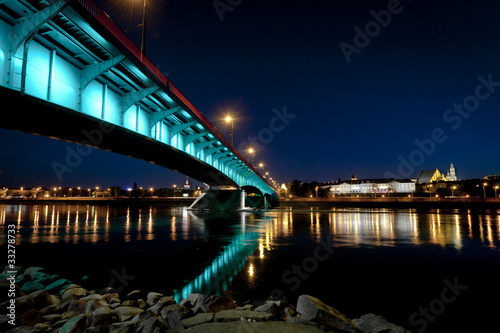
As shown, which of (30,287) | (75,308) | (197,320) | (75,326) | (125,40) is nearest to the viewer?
(75,326)

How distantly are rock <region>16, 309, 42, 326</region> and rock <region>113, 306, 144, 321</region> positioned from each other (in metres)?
1.49

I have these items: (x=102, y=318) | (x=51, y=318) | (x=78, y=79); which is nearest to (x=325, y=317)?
(x=102, y=318)

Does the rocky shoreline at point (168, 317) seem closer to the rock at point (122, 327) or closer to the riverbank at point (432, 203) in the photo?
the rock at point (122, 327)

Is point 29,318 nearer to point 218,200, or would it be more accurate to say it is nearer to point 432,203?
point 218,200

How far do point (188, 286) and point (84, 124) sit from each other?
1136 cm

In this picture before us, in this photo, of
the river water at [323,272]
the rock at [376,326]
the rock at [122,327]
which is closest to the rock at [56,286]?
the river water at [323,272]

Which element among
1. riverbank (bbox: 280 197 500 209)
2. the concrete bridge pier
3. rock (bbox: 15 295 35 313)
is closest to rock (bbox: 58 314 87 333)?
rock (bbox: 15 295 35 313)

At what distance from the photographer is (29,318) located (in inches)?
211

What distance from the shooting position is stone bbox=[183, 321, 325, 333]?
183 inches

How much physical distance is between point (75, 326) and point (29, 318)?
4.69 feet

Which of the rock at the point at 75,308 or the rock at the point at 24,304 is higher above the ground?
the rock at the point at 24,304

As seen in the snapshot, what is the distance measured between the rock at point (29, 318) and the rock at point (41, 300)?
625 millimetres

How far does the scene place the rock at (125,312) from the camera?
559 centimetres

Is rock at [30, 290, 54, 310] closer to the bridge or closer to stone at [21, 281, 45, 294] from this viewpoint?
stone at [21, 281, 45, 294]
